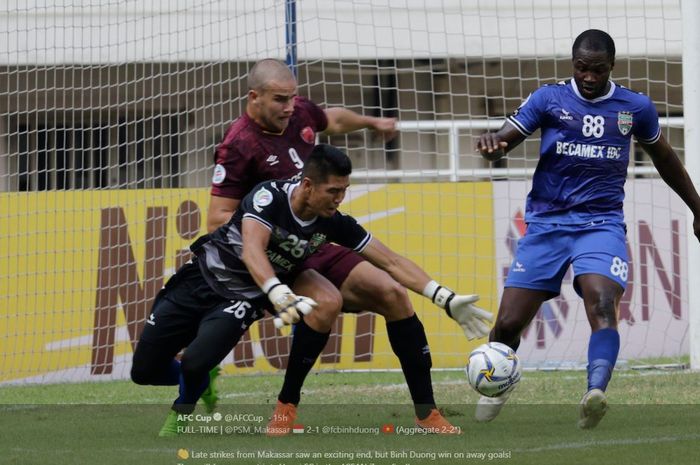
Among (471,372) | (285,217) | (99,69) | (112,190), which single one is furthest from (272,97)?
(99,69)

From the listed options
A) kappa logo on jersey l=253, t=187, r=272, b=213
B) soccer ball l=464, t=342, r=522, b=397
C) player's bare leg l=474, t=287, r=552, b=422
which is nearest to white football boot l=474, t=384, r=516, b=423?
player's bare leg l=474, t=287, r=552, b=422

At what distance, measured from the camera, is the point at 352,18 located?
15.0 meters

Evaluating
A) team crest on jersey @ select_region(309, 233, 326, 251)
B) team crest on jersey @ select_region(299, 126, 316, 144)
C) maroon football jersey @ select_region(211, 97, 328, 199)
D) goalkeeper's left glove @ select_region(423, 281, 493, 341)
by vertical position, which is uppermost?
team crest on jersey @ select_region(299, 126, 316, 144)

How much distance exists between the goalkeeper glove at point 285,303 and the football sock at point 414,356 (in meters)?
0.99

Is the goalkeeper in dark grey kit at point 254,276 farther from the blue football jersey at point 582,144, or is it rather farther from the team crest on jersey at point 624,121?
the team crest on jersey at point 624,121

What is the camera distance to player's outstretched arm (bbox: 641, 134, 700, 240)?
25.2 ft

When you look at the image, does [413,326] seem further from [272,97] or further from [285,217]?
[272,97]

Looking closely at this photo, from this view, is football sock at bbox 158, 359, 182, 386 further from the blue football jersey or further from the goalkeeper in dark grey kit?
the blue football jersey

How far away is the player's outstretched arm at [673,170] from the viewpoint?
768 cm

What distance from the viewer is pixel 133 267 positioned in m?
12.4

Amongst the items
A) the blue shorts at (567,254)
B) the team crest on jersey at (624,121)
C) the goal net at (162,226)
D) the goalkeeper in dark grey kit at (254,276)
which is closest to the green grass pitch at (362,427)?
the goalkeeper in dark grey kit at (254,276)

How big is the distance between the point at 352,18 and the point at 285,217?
8276mm

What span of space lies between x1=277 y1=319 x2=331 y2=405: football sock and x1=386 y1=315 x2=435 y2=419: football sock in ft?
1.40

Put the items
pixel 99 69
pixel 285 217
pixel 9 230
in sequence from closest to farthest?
pixel 285 217 → pixel 9 230 → pixel 99 69
